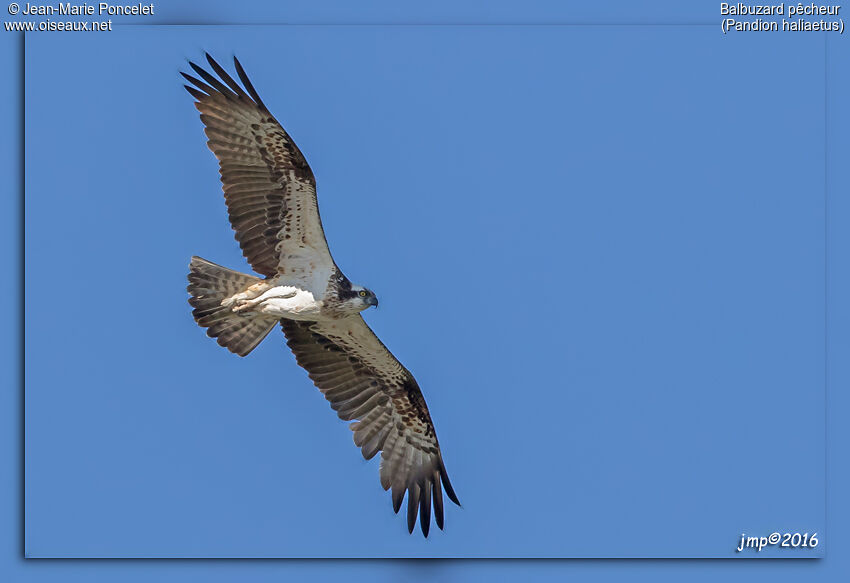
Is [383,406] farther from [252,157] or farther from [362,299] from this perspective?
[252,157]

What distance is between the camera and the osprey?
34.9 feet

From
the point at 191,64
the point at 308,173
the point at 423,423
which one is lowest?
the point at 423,423

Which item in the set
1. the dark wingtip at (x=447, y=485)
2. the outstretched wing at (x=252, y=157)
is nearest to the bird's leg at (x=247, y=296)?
the outstretched wing at (x=252, y=157)

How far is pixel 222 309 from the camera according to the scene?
10.9m

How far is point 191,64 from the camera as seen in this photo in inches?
417

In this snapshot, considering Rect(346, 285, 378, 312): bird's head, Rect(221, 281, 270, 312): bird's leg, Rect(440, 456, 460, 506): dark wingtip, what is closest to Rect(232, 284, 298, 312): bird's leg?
Rect(221, 281, 270, 312): bird's leg

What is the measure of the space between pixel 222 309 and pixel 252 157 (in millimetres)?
1163

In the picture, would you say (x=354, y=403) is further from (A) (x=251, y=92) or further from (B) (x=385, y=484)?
(A) (x=251, y=92)

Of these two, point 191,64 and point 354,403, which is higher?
point 191,64

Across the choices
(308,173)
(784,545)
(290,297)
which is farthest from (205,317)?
(784,545)

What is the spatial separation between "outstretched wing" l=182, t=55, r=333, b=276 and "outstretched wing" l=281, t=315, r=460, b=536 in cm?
107

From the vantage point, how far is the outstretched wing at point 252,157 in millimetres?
10609

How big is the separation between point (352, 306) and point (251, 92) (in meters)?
1.68

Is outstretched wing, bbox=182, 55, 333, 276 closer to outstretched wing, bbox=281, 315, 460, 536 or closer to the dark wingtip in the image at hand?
outstretched wing, bbox=281, 315, 460, 536
